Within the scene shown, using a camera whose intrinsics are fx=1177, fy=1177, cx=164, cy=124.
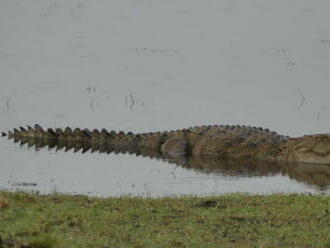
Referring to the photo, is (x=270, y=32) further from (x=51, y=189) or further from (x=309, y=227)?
(x=309, y=227)

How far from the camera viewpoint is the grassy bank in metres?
10.2

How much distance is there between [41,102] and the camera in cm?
2184

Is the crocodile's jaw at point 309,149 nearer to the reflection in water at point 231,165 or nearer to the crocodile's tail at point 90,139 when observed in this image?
the reflection in water at point 231,165

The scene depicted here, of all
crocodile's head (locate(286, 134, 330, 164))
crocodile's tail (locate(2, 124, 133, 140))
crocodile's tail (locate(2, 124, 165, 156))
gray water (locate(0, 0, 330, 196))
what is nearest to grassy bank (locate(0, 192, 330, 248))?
gray water (locate(0, 0, 330, 196))

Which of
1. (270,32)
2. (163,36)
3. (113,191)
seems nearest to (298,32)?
(270,32)

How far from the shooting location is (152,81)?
24172mm

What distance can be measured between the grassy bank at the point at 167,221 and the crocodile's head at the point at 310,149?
5.53 metres

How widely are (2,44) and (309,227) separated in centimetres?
1915

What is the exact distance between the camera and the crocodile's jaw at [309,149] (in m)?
17.9

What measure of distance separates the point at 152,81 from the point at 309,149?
681cm

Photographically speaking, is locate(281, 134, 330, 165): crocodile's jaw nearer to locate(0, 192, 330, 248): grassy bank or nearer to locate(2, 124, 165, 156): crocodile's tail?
locate(2, 124, 165, 156): crocodile's tail

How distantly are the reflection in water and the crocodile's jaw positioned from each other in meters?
0.20

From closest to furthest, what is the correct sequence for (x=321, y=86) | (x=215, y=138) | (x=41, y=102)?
(x=215, y=138) → (x=41, y=102) → (x=321, y=86)

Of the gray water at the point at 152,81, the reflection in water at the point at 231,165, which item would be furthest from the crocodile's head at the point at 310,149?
the gray water at the point at 152,81
